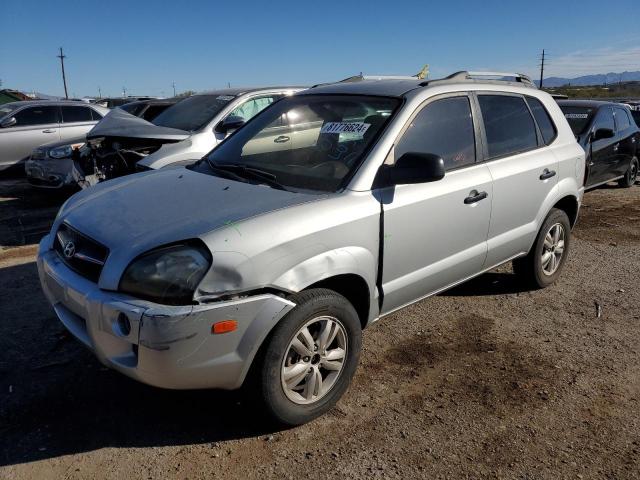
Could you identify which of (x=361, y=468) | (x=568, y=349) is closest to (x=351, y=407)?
(x=361, y=468)

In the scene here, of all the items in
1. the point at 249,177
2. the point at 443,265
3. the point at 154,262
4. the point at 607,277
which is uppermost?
the point at 249,177

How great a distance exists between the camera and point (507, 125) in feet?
13.7

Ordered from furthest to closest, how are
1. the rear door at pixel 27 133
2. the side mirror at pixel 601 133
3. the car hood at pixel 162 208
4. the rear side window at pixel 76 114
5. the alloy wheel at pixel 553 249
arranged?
the rear side window at pixel 76 114
the rear door at pixel 27 133
the side mirror at pixel 601 133
the alloy wheel at pixel 553 249
the car hood at pixel 162 208

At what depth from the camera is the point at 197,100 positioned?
24.5ft

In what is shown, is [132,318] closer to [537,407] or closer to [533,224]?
[537,407]

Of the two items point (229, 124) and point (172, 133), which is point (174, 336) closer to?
point (229, 124)

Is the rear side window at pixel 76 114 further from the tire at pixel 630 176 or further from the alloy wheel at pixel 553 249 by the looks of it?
the tire at pixel 630 176

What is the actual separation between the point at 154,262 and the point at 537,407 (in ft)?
7.47

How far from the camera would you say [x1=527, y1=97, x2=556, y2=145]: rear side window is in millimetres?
4531

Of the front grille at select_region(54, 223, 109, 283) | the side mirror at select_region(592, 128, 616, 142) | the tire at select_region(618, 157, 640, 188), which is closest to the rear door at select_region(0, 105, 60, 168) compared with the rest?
the front grille at select_region(54, 223, 109, 283)

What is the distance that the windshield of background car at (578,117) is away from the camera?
825cm

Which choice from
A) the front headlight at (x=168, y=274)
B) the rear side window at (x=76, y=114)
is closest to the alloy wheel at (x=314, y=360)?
the front headlight at (x=168, y=274)

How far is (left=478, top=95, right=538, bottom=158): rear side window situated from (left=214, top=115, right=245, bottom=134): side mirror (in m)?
3.09

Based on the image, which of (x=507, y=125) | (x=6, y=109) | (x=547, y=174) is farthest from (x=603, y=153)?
(x=6, y=109)
